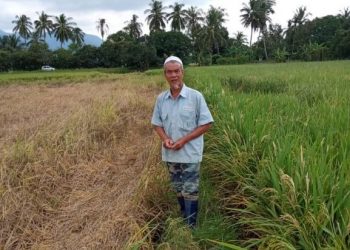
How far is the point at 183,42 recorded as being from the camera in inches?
2090

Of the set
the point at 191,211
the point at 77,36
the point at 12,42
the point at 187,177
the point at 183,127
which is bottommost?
the point at 191,211

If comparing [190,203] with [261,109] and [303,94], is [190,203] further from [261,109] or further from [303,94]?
[303,94]

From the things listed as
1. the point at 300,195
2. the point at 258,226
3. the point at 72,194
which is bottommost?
the point at 72,194

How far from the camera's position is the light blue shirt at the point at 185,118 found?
305 cm

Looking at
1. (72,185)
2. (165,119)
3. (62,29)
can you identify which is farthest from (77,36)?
(165,119)

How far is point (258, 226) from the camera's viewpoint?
2.35 m

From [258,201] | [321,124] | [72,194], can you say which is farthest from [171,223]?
[321,124]

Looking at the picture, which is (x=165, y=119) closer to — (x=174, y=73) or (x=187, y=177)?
(x=174, y=73)

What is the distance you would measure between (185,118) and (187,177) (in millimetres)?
505

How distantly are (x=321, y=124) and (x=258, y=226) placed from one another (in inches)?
61.6

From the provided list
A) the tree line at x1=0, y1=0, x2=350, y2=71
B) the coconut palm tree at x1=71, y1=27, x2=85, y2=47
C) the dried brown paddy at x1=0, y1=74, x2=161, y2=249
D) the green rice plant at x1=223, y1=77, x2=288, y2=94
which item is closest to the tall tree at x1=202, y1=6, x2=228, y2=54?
the tree line at x1=0, y1=0, x2=350, y2=71

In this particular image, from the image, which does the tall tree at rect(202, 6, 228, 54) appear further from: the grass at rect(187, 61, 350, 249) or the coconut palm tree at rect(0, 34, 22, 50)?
the grass at rect(187, 61, 350, 249)

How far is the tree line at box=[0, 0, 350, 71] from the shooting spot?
46.8 metres

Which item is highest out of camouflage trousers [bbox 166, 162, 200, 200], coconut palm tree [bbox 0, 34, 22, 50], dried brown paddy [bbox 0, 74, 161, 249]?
coconut palm tree [bbox 0, 34, 22, 50]
